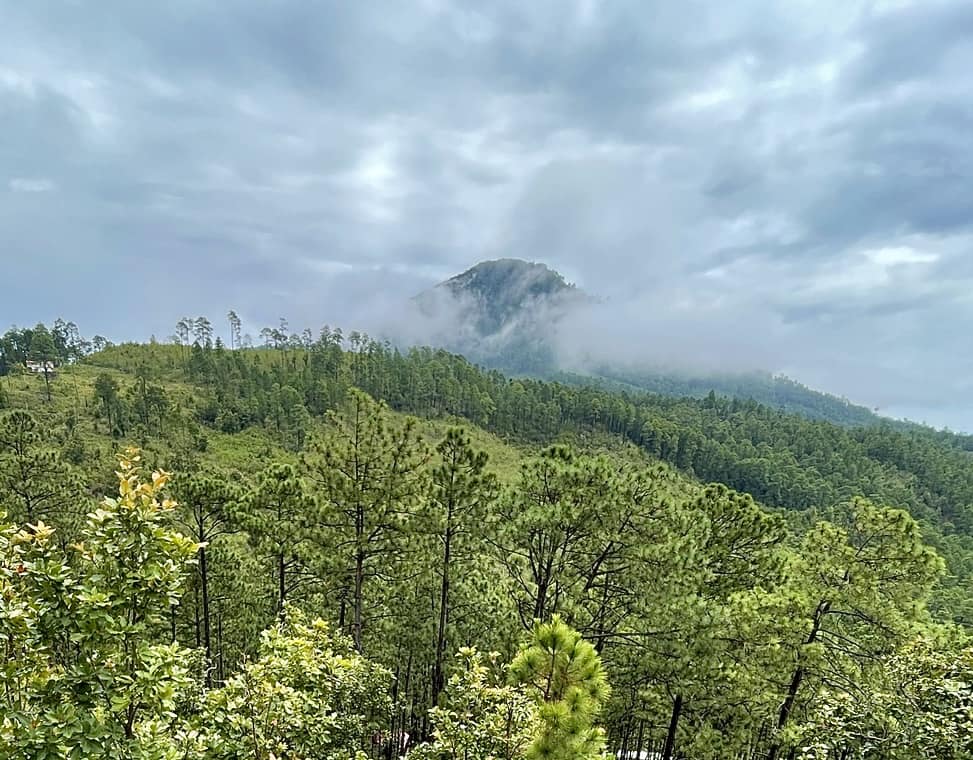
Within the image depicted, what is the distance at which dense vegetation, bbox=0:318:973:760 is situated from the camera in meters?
4.27

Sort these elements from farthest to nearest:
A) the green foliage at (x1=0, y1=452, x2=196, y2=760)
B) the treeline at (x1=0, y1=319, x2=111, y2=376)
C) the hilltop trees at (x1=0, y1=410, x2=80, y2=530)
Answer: the treeline at (x1=0, y1=319, x2=111, y2=376)
the hilltop trees at (x1=0, y1=410, x2=80, y2=530)
the green foliage at (x1=0, y1=452, x2=196, y2=760)

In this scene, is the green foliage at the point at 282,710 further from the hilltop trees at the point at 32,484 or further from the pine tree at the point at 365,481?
the hilltop trees at the point at 32,484

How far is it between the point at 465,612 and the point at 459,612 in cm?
22

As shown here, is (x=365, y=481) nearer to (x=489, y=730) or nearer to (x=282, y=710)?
(x=282, y=710)

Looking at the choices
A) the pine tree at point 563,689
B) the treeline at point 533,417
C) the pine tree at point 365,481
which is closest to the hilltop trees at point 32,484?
the pine tree at point 365,481

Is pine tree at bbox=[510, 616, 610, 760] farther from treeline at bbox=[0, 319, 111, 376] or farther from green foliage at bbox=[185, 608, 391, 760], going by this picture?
treeline at bbox=[0, 319, 111, 376]

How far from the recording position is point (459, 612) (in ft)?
55.2

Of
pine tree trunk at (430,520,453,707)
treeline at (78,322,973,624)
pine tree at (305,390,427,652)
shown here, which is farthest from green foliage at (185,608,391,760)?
treeline at (78,322,973,624)

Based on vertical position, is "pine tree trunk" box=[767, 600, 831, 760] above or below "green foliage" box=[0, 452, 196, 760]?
below

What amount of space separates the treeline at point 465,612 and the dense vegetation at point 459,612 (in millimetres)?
44

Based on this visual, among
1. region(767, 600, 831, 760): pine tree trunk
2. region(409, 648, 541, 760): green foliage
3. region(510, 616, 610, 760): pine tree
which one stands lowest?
region(767, 600, 831, 760): pine tree trunk

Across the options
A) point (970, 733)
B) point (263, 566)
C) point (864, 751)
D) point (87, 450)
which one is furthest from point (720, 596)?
point (87, 450)

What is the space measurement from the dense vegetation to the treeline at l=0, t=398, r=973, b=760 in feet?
0.14

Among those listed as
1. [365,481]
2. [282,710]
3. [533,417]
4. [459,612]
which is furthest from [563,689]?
[533,417]
